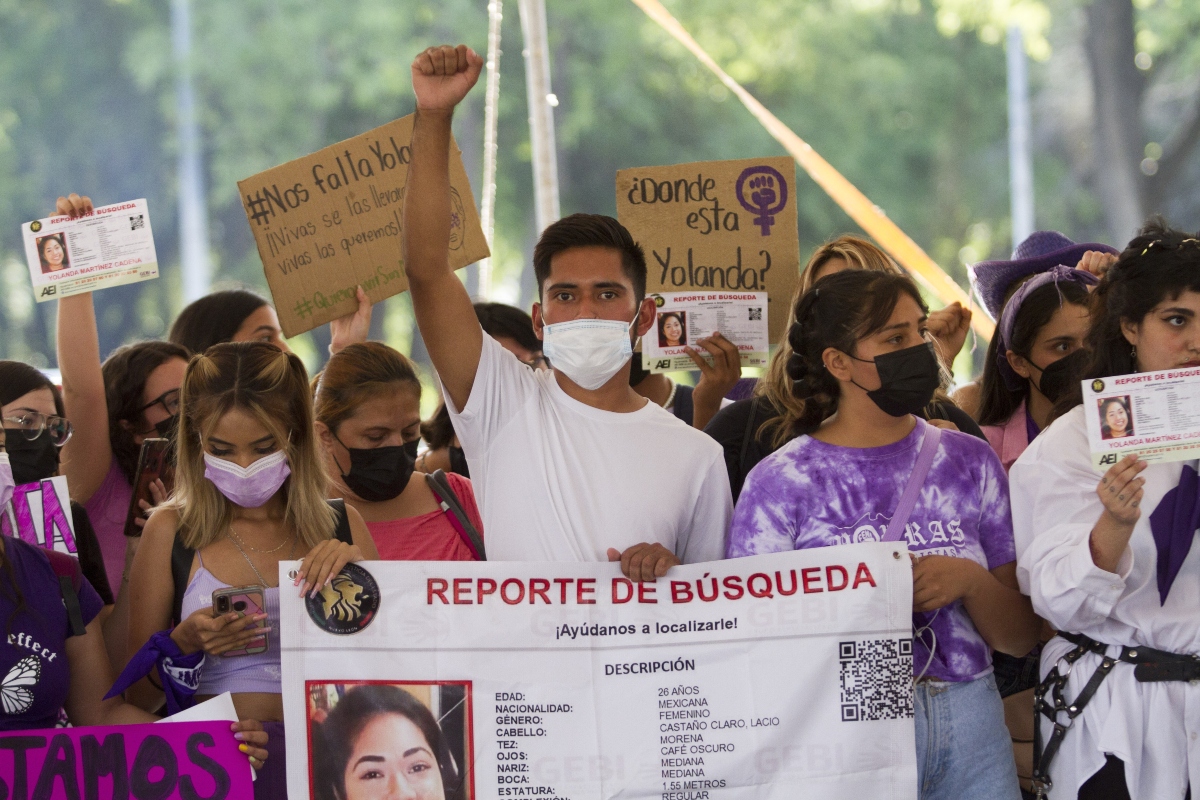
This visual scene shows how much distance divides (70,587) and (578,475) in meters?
1.19

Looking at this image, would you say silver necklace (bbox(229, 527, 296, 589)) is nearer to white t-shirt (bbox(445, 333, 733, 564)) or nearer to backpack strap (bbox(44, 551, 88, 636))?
backpack strap (bbox(44, 551, 88, 636))

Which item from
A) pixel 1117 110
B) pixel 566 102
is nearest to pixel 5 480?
pixel 566 102

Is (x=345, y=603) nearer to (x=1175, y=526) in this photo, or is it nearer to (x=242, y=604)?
(x=242, y=604)

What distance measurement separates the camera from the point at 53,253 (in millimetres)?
4273

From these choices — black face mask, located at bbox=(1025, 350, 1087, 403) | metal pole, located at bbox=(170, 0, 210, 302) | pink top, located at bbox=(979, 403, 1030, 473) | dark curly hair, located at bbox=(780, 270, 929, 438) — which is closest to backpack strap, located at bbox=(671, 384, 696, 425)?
pink top, located at bbox=(979, 403, 1030, 473)

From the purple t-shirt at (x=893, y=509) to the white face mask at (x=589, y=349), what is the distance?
1.41 ft

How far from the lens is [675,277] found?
435 centimetres

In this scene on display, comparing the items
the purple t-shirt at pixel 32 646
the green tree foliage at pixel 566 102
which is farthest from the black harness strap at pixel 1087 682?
the green tree foliage at pixel 566 102

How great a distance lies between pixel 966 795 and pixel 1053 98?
60.7 ft

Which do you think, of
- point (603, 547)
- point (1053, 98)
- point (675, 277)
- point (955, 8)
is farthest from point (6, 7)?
point (603, 547)

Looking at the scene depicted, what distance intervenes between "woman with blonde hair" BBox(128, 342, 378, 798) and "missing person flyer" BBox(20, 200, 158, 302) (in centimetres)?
111

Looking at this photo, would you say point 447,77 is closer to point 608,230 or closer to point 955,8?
point 608,230

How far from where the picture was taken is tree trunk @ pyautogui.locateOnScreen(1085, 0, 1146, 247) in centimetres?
1775

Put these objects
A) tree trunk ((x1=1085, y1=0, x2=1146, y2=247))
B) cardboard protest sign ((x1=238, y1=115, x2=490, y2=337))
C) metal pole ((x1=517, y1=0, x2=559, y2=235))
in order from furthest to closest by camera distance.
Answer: tree trunk ((x1=1085, y1=0, x2=1146, y2=247))
metal pole ((x1=517, y1=0, x2=559, y2=235))
cardboard protest sign ((x1=238, y1=115, x2=490, y2=337))
